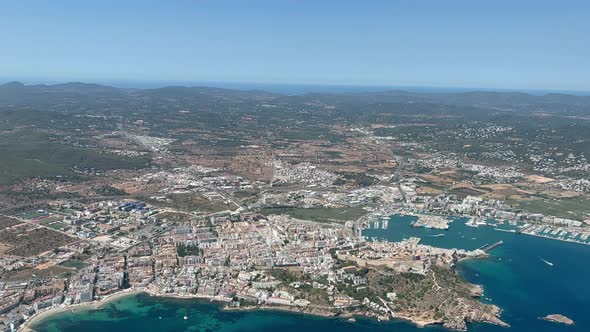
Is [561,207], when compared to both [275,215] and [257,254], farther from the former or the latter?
[257,254]

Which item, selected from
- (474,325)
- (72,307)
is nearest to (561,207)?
(474,325)

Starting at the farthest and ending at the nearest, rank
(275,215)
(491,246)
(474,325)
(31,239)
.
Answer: (275,215), (491,246), (31,239), (474,325)

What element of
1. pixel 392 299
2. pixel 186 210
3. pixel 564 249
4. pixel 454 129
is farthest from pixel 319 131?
pixel 392 299

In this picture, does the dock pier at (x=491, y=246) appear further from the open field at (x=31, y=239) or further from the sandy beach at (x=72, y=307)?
the open field at (x=31, y=239)

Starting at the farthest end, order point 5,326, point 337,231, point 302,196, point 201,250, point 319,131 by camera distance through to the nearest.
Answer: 1. point 319,131
2. point 302,196
3. point 337,231
4. point 201,250
5. point 5,326

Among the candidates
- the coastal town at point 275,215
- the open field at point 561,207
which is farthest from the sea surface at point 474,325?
the open field at point 561,207

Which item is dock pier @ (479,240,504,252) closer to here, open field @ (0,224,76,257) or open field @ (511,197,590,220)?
open field @ (511,197,590,220)

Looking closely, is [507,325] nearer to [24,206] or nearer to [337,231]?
[337,231]
